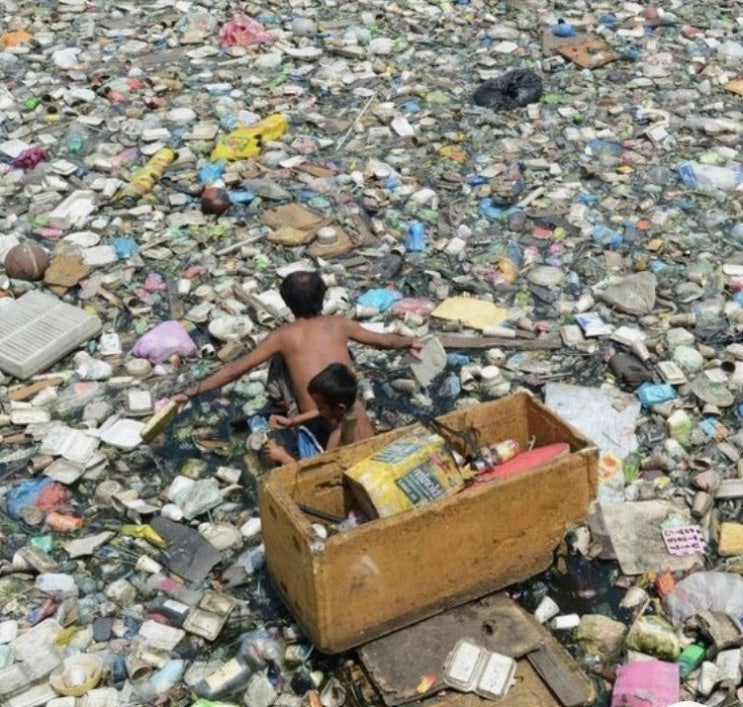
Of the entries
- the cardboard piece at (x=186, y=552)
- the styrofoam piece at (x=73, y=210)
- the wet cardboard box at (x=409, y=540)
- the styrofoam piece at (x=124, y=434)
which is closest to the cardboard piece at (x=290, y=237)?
the styrofoam piece at (x=73, y=210)

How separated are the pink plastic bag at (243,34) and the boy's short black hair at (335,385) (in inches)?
243

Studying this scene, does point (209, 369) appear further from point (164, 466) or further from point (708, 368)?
point (708, 368)

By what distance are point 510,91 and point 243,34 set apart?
2.75 meters

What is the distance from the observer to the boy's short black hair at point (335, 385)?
167 inches

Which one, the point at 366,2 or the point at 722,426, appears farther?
the point at 366,2

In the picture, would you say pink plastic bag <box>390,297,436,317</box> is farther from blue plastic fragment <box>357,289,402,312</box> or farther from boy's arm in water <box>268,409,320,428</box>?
boy's arm in water <box>268,409,320,428</box>

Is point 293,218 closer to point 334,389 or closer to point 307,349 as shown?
point 307,349

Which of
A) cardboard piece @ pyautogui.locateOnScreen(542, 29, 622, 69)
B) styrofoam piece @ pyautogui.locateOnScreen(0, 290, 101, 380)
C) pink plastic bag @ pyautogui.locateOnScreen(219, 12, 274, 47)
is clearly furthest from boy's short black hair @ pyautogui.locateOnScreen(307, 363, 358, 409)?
pink plastic bag @ pyautogui.locateOnScreen(219, 12, 274, 47)

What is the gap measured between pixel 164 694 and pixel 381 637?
0.84m

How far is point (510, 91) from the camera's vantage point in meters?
8.55

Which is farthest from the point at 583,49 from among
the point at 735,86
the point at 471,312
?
the point at 471,312

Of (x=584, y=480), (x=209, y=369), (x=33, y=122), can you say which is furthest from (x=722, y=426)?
(x=33, y=122)

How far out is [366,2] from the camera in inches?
406

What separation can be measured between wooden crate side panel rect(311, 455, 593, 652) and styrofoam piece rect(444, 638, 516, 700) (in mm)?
230
